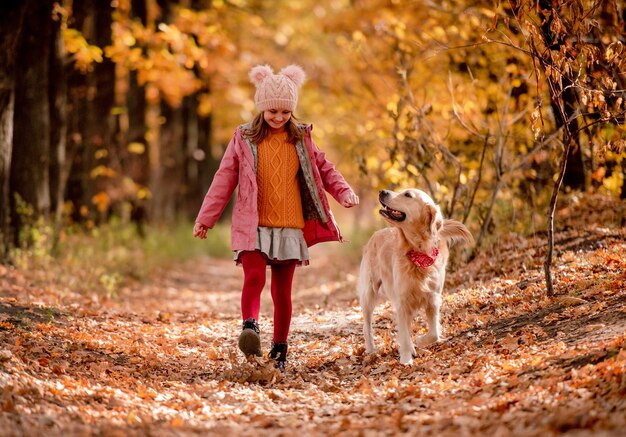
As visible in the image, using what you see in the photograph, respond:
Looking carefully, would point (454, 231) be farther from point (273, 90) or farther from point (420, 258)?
point (273, 90)

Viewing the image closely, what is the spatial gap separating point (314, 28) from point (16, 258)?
1637 centimetres

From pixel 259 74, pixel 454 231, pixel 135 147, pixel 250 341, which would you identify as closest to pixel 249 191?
pixel 259 74

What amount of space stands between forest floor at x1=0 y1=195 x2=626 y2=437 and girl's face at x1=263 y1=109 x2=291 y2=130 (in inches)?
72.3

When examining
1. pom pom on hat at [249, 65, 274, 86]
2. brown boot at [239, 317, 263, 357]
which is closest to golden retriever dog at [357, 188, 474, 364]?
brown boot at [239, 317, 263, 357]

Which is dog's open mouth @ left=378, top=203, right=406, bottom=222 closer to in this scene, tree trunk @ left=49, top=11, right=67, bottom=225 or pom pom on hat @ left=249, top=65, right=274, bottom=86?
pom pom on hat @ left=249, top=65, right=274, bottom=86

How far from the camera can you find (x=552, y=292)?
21.4 feet

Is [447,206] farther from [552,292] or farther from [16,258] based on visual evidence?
[16,258]

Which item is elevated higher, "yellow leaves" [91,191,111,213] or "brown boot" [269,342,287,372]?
"yellow leaves" [91,191,111,213]

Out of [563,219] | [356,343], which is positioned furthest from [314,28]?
[356,343]

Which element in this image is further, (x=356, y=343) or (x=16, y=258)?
(x=16, y=258)

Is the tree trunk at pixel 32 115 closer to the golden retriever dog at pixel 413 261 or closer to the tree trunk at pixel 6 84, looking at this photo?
the tree trunk at pixel 6 84

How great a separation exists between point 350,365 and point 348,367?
92 mm

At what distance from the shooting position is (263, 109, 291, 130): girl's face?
585cm

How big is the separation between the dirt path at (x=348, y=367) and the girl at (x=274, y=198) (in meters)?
0.60
